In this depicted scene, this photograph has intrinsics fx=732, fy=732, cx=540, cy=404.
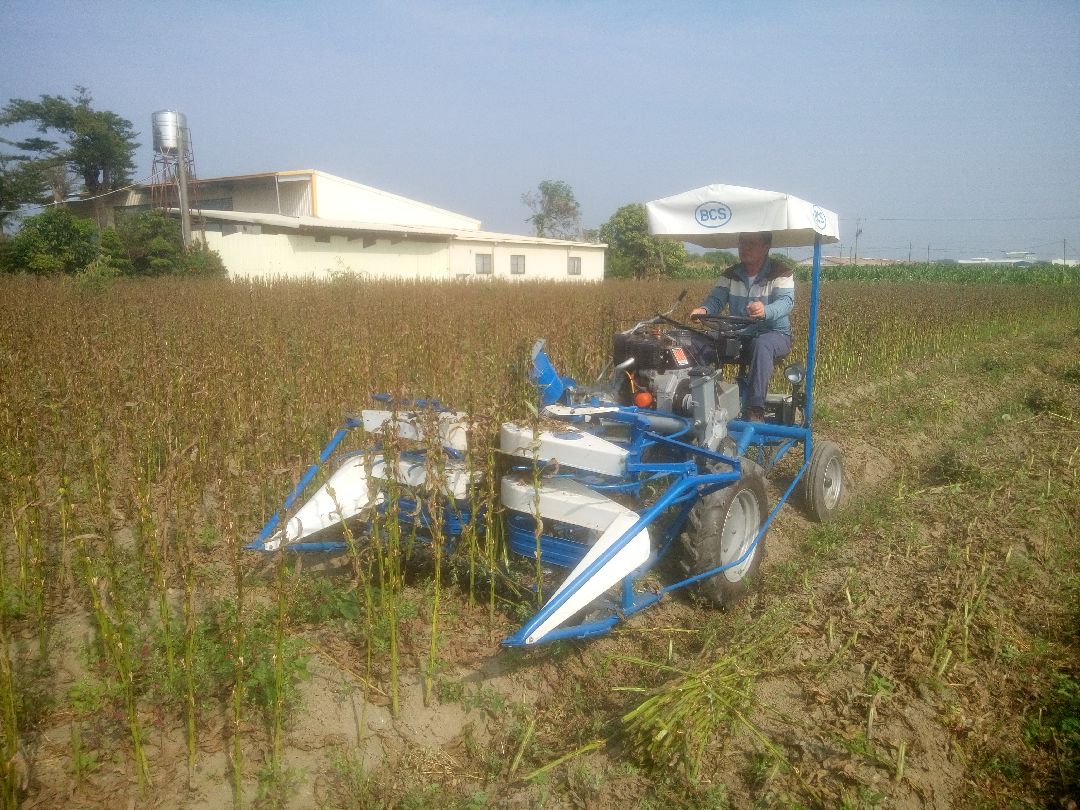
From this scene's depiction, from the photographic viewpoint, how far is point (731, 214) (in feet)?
16.3

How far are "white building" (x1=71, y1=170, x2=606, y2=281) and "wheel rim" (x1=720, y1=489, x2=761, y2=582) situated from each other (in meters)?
18.3

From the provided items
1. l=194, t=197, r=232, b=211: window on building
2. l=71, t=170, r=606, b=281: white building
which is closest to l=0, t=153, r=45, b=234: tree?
l=71, t=170, r=606, b=281: white building

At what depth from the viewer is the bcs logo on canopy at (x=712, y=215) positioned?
4969mm

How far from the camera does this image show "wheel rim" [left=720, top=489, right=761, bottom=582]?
4270mm

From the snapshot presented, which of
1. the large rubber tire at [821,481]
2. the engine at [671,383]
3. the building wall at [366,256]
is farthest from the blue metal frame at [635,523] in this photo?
the building wall at [366,256]

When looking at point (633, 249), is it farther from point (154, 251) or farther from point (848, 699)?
point (848, 699)

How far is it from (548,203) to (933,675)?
56481mm

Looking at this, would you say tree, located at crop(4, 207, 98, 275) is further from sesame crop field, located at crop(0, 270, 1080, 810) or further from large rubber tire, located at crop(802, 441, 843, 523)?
large rubber tire, located at crop(802, 441, 843, 523)

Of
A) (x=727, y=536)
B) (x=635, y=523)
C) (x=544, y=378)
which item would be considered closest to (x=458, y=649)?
(x=635, y=523)

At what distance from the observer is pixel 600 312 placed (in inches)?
428

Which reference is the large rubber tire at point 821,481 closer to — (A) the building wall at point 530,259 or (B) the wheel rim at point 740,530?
(B) the wheel rim at point 740,530

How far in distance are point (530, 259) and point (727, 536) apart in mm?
30230

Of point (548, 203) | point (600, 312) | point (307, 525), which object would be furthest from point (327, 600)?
point (548, 203)

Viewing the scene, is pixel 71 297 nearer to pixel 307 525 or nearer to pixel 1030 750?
pixel 307 525
